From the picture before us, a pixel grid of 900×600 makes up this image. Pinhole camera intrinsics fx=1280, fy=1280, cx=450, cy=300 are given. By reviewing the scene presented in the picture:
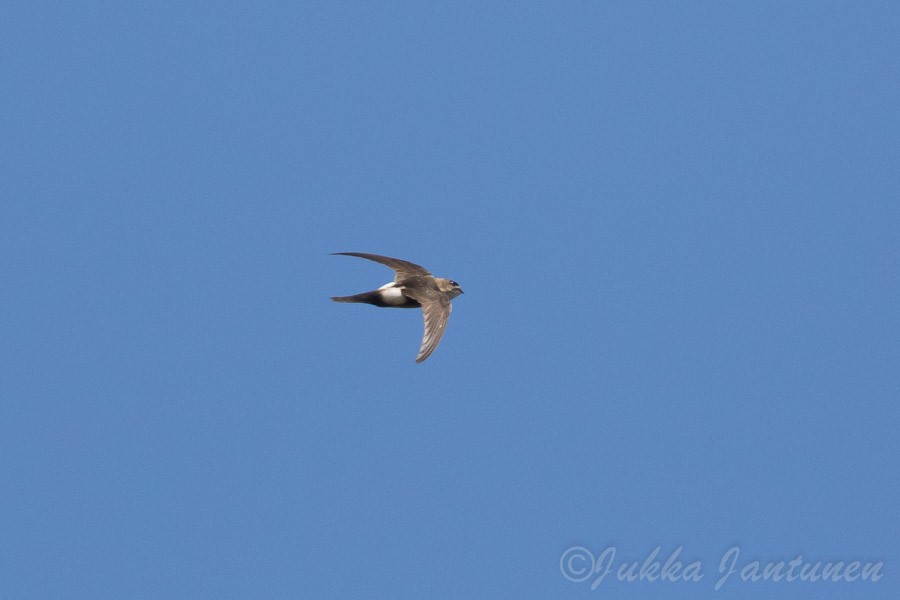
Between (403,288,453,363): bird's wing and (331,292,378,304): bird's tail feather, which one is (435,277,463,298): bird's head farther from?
(331,292,378,304): bird's tail feather

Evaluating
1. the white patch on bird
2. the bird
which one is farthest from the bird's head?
the white patch on bird

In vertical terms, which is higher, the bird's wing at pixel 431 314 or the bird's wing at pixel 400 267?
the bird's wing at pixel 400 267

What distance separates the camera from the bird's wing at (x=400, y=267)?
24.9 meters

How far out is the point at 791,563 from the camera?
22328 mm

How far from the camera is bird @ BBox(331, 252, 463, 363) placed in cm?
2464

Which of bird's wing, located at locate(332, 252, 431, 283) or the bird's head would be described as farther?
the bird's head

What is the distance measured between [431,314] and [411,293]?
37.7 inches

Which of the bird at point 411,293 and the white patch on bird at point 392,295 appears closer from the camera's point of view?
the bird at point 411,293

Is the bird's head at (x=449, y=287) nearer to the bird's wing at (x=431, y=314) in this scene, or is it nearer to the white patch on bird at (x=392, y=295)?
the bird's wing at (x=431, y=314)

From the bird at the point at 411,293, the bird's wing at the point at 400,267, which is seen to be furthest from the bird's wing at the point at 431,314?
the bird's wing at the point at 400,267

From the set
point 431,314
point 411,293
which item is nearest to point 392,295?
point 411,293

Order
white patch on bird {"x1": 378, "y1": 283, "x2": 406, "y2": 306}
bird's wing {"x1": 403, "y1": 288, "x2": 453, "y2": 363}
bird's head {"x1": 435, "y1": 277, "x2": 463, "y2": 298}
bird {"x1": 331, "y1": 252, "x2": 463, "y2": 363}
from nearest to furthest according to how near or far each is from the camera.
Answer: bird's wing {"x1": 403, "y1": 288, "x2": 453, "y2": 363}, bird {"x1": 331, "y1": 252, "x2": 463, "y2": 363}, white patch on bird {"x1": 378, "y1": 283, "x2": 406, "y2": 306}, bird's head {"x1": 435, "y1": 277, "x2": 463, "y2": 298}

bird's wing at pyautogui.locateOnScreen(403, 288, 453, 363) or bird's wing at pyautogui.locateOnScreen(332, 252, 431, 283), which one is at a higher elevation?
bird's wing at pyautogui.locateOnScreen(332, 252, 431, 283)

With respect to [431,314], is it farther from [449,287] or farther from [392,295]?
[449,287]
